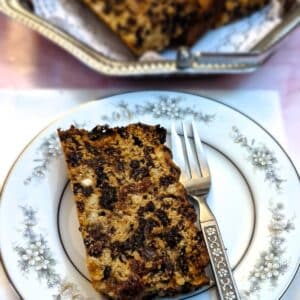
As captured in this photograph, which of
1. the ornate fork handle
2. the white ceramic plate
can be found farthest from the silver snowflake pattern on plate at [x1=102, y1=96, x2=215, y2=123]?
the ornate fork handle

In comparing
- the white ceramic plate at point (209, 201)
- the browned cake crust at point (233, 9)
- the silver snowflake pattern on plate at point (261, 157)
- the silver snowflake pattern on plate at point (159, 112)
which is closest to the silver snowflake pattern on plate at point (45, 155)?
the white ceramic plate at point (209, 201)

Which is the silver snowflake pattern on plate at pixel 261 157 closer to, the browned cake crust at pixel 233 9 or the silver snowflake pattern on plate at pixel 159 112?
the silver snowflake pattern on plate at pixel 159 112

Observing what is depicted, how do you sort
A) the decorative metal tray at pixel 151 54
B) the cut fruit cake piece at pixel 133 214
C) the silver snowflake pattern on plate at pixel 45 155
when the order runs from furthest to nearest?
the decorative metal tray at pixel 151 54, the silver snowflake pattern on plate at pixel 45 155, the cut fruit cake piece at pixel 133 214

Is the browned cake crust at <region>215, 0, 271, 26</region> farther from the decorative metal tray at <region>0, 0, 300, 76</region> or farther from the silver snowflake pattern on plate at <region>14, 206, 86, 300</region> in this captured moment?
the silver snowflake pattern on plate at <region>14, 206, 86, 300</region>

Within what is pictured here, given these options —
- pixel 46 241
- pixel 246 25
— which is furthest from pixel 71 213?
pixel 246 25

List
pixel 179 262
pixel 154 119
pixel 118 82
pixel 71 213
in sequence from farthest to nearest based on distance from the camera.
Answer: pixel 118 82 < pixel 154 119 < pixel 71 213 < pixel 179 262

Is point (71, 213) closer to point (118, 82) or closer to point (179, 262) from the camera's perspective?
point (179, 262)
